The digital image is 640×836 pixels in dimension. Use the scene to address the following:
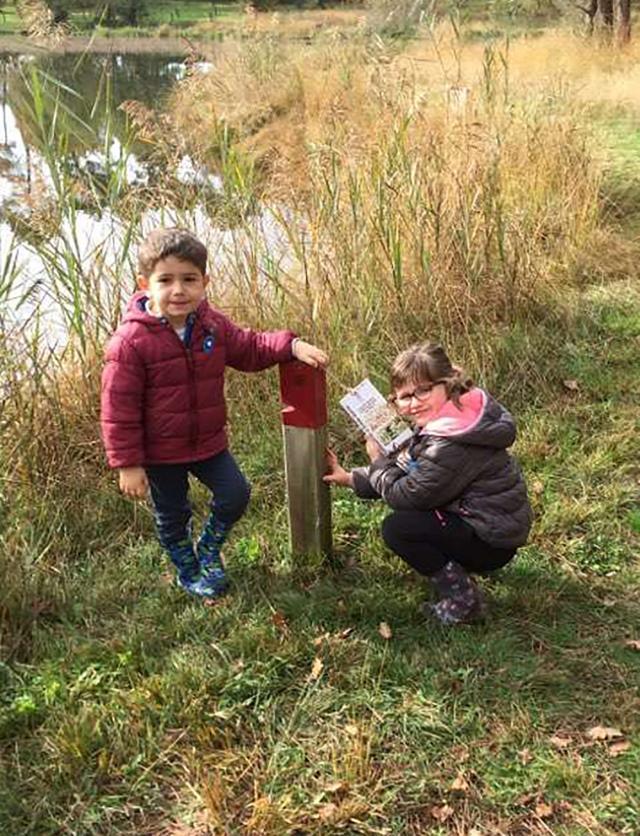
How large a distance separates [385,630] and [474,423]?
766 millimetres

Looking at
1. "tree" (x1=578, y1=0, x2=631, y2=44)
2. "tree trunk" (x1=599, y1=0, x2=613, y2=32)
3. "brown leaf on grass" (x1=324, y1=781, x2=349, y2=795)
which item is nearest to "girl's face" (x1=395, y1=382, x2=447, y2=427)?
"brown leaf on grass" (x1=324, y1=781, x2=349, y2=795)

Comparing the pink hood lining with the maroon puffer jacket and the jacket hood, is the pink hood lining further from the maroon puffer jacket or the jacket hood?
the maroon puffer jacket

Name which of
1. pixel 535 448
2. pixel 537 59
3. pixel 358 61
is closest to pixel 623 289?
pixel 535 448

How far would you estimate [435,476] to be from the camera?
8.79 feet

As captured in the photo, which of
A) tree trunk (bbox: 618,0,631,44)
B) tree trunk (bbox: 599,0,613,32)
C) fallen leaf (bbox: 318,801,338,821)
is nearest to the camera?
fallen leaf (bbox: 318,801,338,821)

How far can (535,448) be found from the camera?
3893 millimetres

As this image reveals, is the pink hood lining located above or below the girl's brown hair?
below

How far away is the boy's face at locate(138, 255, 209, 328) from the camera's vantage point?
265 centimetres

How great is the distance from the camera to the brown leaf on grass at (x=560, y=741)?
7.83 feet

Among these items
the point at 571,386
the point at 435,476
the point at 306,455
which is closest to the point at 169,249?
the point at 306,455

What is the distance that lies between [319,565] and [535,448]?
1293mm

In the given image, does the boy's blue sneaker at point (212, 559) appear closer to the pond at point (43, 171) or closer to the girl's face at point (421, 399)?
the girl's face at point (421, 399)

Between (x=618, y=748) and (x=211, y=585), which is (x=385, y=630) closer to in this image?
(x=211, y=585)

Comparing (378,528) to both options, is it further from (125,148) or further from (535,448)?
(125,148)
